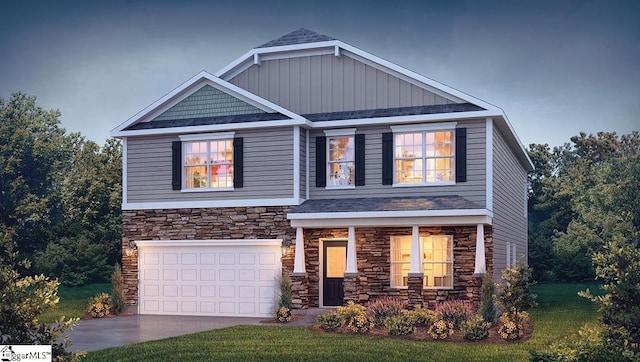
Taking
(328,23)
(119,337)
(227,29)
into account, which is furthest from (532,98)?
(119,337)

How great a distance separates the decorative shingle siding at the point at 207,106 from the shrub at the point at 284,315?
5932 millimetres

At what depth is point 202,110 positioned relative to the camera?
2347 cm

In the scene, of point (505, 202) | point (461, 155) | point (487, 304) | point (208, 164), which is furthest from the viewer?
point (505, 202)

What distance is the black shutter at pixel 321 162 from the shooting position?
74.7ft

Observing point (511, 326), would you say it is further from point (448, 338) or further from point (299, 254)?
point (299, 254)

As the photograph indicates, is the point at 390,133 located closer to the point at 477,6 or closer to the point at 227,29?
the point at 477,6

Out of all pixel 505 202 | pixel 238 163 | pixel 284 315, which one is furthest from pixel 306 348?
pixel 505 202

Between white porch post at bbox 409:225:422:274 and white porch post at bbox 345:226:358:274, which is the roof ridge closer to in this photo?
white porch post at bbox 345:226:358:274

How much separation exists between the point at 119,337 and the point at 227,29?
1849 cm

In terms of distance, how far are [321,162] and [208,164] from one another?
10.9 ft

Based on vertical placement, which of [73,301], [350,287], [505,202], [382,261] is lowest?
[73,301]

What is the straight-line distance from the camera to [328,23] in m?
31.2

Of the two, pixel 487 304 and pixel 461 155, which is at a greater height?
pixel 461 155

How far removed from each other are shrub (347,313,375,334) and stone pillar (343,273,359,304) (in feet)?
11.0
